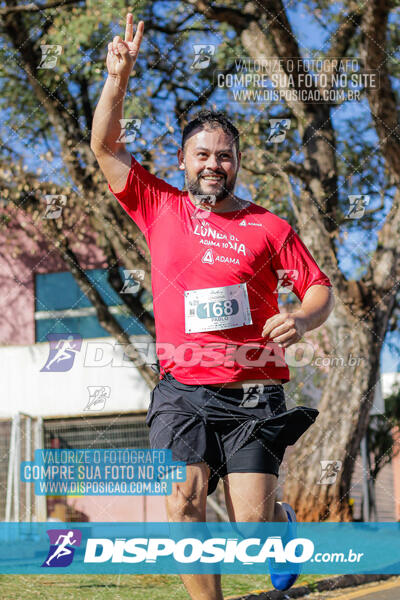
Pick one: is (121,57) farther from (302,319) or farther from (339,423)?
(339,423)

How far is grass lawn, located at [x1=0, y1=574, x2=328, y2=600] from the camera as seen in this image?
5215 mm

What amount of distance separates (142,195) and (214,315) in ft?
2.24

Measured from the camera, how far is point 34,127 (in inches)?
419

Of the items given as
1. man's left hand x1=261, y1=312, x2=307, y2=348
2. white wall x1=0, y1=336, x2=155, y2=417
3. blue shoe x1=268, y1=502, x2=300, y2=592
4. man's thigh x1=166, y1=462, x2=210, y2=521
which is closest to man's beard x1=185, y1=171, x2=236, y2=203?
man's left hand x1=261, y1=312, x2=307, y2=348

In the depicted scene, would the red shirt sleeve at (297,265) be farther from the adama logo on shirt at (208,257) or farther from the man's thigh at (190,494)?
the man's thigh at (190,494)

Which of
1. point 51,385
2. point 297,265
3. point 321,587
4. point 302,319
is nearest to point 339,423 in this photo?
point 321,587

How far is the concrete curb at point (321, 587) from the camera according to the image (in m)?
5.23

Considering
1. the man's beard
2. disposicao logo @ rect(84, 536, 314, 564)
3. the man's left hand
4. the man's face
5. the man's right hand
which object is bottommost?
disposicao logo @ rect(84, 536, 314, 564)

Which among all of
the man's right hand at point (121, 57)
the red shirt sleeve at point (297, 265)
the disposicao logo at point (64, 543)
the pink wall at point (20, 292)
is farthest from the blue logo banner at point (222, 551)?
the pink wall at point (20, 292)

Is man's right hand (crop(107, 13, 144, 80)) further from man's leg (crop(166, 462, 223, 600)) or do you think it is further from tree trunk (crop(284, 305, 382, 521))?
tree trunk (crop(284, 305, 382, 521))

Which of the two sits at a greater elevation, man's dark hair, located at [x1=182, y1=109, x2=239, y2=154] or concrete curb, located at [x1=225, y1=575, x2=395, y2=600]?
man's dark hair, located at [x1=182, y1=109, x2=239, y2=154]

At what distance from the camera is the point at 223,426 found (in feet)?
10.9

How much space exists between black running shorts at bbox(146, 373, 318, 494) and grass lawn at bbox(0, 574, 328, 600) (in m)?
2.27

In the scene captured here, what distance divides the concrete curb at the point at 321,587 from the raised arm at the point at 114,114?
9.53ft
